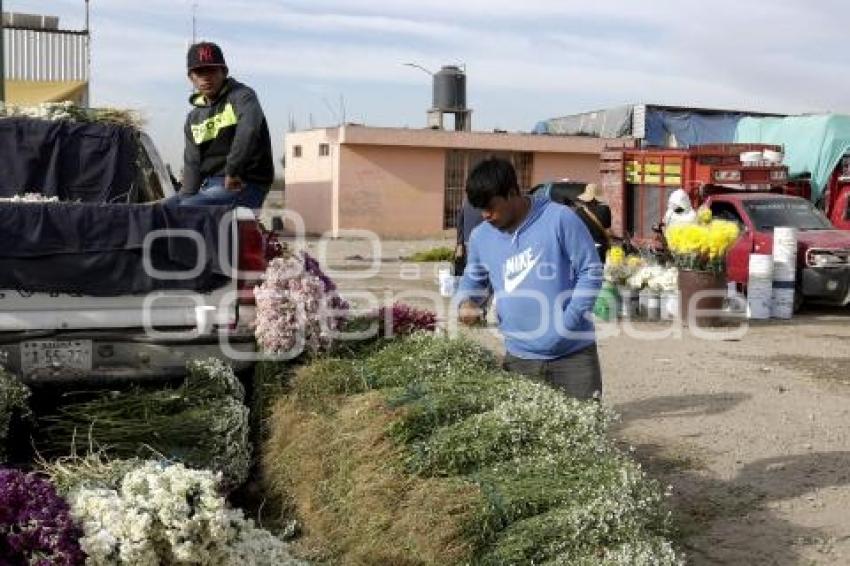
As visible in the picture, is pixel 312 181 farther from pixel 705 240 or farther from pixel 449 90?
pixel 705 240

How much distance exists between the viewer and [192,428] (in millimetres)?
5152

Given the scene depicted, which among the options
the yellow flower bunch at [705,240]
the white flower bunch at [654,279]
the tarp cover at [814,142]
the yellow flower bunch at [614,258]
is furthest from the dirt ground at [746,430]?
the tarp cover at [814,142]

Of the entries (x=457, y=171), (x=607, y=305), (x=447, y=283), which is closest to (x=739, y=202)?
(x=607, y=305)

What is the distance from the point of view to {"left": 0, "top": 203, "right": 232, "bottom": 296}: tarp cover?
17.5ft

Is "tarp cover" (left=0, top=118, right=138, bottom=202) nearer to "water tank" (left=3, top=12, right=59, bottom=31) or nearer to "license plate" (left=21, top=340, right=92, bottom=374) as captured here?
"license plate" (left=21, top=340, right=92, bottom=374)

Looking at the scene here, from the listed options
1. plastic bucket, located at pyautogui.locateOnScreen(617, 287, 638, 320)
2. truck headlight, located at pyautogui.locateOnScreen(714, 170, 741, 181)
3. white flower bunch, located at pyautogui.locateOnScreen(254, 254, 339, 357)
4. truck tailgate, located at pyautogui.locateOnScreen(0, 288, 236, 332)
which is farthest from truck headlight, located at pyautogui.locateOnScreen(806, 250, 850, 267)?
truck tailgate, located at pyautogui.locateOnScreen(0, 288, 236, 332)

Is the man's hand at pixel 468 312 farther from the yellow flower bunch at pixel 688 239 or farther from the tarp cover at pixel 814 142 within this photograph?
the tarp cover at pixel 814 142

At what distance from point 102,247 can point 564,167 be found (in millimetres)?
29789

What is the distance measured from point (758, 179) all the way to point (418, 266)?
25.4ft

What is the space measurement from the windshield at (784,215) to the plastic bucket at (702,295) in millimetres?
2293

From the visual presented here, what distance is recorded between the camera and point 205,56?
6.72 m

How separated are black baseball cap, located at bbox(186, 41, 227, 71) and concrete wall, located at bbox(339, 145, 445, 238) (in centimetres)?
2501

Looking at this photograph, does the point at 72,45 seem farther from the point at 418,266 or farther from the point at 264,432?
the point at 264,432

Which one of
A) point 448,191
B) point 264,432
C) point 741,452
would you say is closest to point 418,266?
point 448,191
